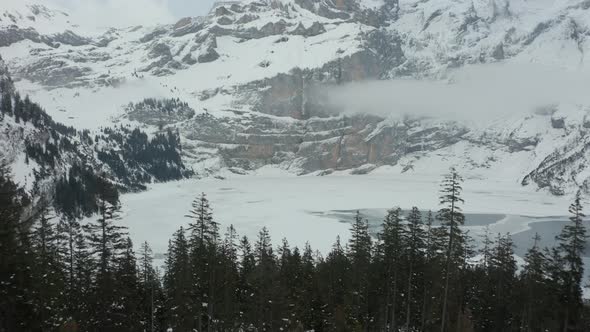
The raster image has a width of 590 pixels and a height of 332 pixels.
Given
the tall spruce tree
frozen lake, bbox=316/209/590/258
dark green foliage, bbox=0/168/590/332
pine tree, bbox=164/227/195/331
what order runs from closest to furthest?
dark green foliage, bbox=0/168/590/332
pine tree, bbox=164/227/195/331
the tall spruce tree
frozen lake, bbox=316/209/590/258

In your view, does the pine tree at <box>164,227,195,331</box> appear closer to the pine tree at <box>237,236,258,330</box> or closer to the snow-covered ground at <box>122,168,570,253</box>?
the pine tree at <box>237,236,258,330</box>

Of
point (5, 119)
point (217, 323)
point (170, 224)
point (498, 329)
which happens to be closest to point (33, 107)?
point (5, 119)

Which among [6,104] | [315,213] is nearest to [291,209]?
[315,213]

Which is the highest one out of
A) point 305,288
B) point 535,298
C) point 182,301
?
point 182,301

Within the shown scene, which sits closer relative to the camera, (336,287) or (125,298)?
(125,298)

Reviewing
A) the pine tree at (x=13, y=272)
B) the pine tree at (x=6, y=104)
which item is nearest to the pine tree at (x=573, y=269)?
the pine tree at (x=13, y=272)

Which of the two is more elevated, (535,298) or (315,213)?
(535,298)

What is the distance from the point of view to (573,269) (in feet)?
93.8

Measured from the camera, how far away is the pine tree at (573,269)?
28.2 meters

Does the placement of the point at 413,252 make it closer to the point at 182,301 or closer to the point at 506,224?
the point at 182,301

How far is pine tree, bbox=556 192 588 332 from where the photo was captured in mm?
28219

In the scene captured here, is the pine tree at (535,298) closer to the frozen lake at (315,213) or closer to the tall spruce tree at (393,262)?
the tall spruce tree at (393,262)

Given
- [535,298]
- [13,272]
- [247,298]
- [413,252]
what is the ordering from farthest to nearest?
[535,298]
[247,298]
[413,252]
[13,272]

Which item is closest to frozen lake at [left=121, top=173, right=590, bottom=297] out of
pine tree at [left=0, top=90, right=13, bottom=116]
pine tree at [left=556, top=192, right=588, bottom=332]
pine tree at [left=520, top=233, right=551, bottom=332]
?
pine tree at [left=0, top=90, right=13, bottom=116]
